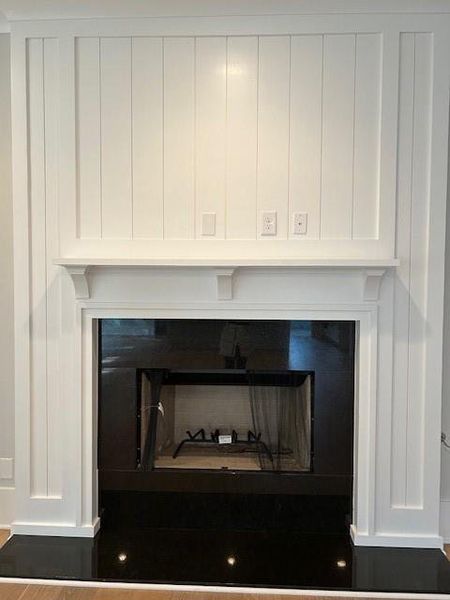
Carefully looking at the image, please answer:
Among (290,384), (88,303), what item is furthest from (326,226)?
(88,303)

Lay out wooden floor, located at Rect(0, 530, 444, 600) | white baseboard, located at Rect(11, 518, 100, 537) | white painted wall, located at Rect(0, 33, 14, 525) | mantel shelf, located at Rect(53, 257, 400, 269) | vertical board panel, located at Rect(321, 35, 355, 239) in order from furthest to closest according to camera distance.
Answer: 1. white painted wall, located at Rect(0, 33, 14, 525)
2. white baseboard, located at Rect(11, 518, 100, 537)
3. vertical board panel, located at Rect(321, 35, 355, 239)
4. mantel shelf, located at Rect(53, 257, 400, 269)
5. wooden floor, located at Rect(0, 530, 444, 600)

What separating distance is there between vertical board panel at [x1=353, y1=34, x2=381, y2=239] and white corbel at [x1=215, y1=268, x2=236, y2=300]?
0.59 meters

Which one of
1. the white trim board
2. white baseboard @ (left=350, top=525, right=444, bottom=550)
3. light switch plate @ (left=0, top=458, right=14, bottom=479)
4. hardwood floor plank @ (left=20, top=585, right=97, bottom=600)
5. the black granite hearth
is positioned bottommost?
hardwood floor plank @ (left=20, top=585, right=97, bottom=600)

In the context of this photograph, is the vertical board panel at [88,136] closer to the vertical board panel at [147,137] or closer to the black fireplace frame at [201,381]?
the vertical board panel at [147,137]

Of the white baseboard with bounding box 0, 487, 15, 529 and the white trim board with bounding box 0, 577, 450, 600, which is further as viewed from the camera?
the white baseboard with bounding box 0, 487, 15, 529

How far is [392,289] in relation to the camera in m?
2.37

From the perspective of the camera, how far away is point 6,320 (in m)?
2.62

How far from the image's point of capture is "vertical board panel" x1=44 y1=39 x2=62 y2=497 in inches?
94.0

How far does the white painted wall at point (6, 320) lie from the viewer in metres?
2.58

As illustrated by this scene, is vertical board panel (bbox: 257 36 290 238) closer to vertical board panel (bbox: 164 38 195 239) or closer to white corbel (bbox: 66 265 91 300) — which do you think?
vertical board panel (bbox: 164 38 195 239)

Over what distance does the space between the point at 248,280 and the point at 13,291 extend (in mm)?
1164

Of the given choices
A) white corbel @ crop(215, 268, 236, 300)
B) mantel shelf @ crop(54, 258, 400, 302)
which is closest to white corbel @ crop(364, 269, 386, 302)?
mantel shelf @ crop(54, 258, 400, 302)

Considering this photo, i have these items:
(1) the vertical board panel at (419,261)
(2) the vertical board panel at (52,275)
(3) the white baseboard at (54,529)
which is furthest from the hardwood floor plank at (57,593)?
(1) the vertical board panel at (419,261)

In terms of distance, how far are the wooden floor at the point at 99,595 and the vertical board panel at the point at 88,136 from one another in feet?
4.87
